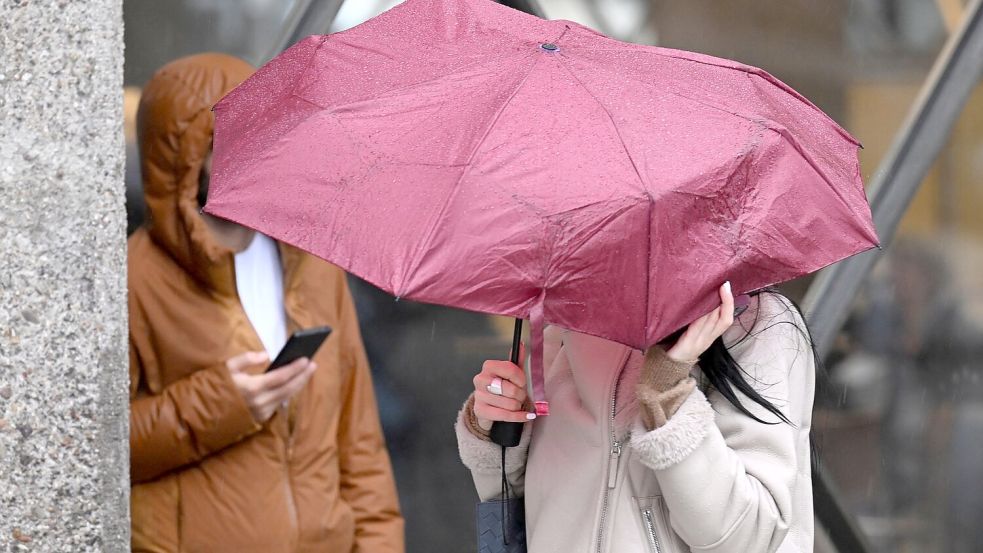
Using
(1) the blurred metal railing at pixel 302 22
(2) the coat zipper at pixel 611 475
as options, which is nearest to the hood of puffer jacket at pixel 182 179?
(1) the blurred metal railing at pixel 302 22

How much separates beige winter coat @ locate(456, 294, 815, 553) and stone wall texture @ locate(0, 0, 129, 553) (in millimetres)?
913

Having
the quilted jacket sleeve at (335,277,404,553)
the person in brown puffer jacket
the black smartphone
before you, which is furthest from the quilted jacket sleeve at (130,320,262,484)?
the quilted jacket sleeve at (335,277,404,553)

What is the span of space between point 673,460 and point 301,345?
3.96 ft

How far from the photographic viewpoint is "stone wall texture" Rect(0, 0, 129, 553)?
2.68 metres

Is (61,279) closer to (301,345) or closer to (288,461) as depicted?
(301,345)

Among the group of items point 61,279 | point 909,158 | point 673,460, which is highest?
point 909,158

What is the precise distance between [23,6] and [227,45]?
47.8 inches

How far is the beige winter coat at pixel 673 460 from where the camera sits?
80.7 inches

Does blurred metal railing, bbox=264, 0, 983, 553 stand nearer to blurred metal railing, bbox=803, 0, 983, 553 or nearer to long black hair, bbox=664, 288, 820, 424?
blurred metal railing, bbox=803, 0, 983, 553

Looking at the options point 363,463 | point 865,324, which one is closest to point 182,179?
point 363,463

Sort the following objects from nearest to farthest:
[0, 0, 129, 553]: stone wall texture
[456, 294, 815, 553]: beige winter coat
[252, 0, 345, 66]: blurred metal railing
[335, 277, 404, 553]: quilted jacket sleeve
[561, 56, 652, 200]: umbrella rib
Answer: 1. [561, 56, 652, 200]: umbrella rib
2. [456, 294, 815, 553]: beige winter coat
3. [0, 0, 129, 553]: stone wall texture
4. [335, 277, 404, 553]: quilted jacket sleeve
5. [252, 0, 345, 66]: blurred metal railing

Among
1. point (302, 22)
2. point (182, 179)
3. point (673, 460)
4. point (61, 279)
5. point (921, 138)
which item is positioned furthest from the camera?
point (921, 138)

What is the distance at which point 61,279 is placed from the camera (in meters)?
2.72

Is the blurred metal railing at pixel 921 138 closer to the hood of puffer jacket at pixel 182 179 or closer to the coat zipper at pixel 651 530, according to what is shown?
the hood of puffer jacket at pixel 182 179
